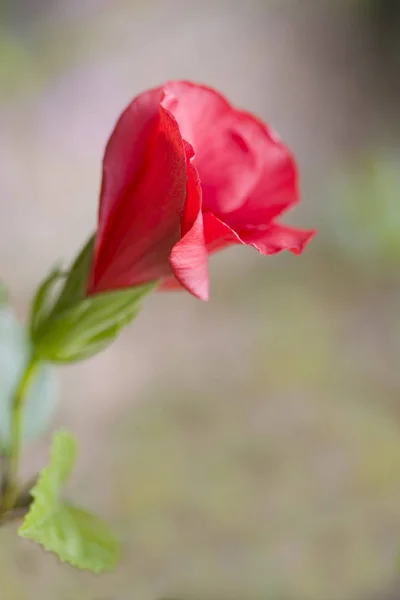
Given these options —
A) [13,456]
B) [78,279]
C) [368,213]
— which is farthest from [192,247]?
[368,213]

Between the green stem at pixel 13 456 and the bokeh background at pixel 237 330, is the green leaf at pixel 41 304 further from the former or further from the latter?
the bokeh background at pixel 237 330

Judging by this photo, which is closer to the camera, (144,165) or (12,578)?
(144,165)

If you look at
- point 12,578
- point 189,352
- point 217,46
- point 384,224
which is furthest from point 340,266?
point 12,578

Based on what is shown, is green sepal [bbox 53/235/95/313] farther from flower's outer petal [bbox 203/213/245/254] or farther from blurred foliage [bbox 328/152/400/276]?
blurred foliage [bbox 328/152/400/276]

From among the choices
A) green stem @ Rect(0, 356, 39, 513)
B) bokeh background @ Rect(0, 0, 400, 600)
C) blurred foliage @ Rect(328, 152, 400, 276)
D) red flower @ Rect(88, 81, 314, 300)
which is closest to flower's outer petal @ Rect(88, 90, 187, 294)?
red flower @ Rect(88, 81, 314, 300)

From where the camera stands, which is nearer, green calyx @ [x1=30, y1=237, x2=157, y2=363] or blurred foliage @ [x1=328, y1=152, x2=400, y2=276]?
green calyx @ [x1=30, y1=237, x2=157, y2=363]

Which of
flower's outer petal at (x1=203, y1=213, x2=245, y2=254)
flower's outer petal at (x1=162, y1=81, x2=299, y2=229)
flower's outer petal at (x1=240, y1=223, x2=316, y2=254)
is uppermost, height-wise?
flower's outer petal at (x1=162, y1=81, x2=299, y2=229)

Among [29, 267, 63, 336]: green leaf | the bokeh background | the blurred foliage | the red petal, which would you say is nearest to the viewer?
the red petal

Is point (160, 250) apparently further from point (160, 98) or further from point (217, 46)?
point (217, 46)

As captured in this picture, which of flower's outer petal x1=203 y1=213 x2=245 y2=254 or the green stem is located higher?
flower's outer petal x1=203 y1=213 x2=245 y2=254
